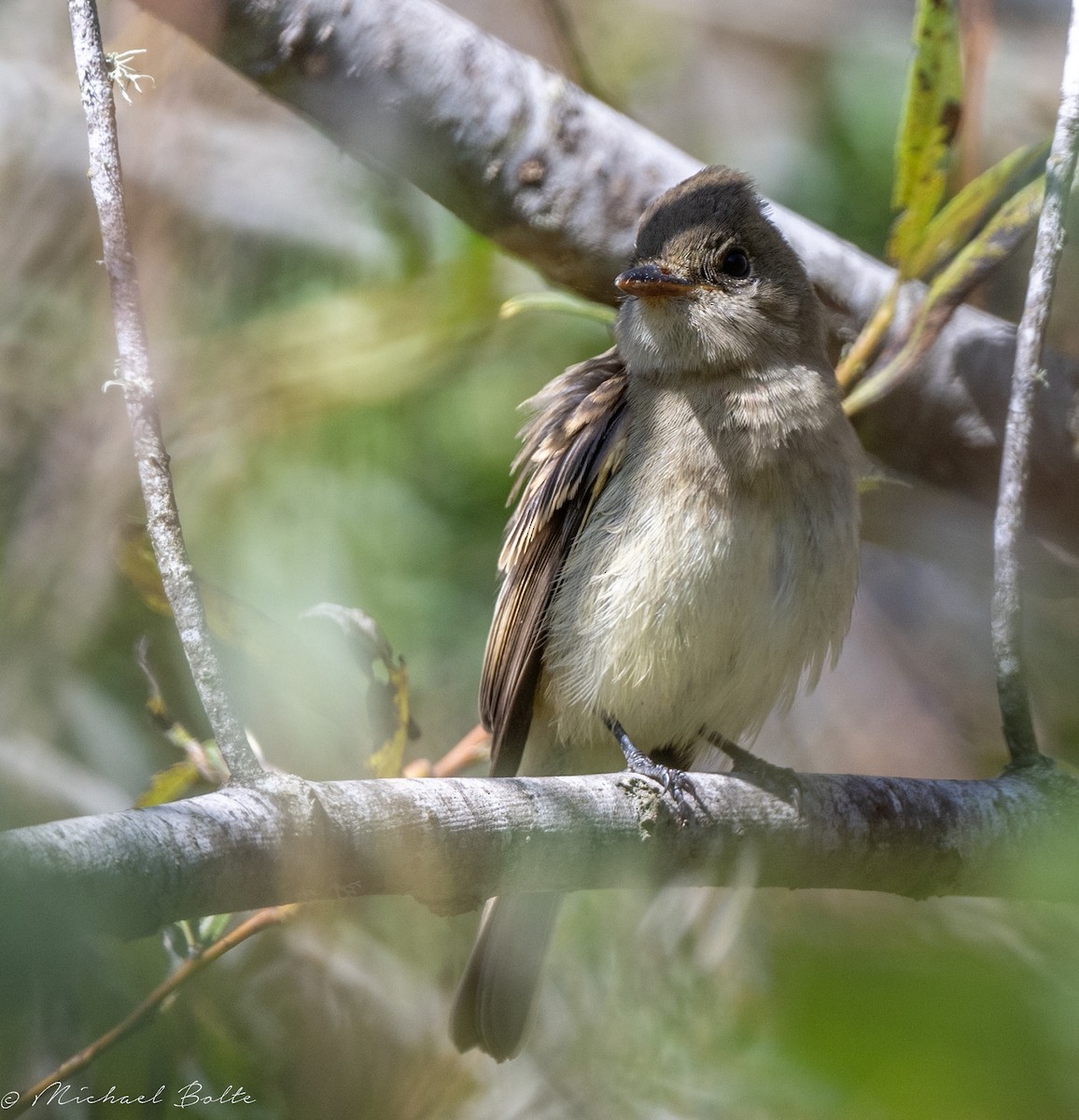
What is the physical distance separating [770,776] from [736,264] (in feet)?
4.82

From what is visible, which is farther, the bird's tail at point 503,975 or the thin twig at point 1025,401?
the bird's tail at point 503,975

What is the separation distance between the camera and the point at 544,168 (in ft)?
12.9

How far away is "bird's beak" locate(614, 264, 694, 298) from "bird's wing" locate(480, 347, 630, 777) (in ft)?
0.98

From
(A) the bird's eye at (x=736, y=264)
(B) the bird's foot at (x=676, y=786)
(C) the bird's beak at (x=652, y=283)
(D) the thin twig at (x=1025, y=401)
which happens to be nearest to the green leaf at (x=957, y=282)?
(D) the thin twig at (x=1025, y=401)

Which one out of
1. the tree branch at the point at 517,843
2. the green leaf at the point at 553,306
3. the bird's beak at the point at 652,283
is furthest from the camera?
the green leaf at the point at 553,306

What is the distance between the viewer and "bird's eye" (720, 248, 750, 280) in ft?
11.8

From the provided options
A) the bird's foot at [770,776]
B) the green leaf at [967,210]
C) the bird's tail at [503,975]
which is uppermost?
the green leaf at [967,210]

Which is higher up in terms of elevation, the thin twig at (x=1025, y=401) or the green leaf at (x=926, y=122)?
the green leaf at (x=926, y=122)

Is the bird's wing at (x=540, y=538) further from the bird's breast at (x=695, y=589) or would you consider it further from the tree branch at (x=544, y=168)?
the tree branch at (x=544, y=168)

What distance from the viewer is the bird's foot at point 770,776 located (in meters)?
2.89

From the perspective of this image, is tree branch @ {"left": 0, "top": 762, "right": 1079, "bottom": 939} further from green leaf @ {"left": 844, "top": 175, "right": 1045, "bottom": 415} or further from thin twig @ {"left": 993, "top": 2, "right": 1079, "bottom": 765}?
green leaf @ {"left": 844, "top": 175, "right": 1045, "bottom": 415}

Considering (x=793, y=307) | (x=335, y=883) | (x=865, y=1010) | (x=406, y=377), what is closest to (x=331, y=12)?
(x=406, y=377)

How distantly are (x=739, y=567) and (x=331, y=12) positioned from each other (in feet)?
6.42

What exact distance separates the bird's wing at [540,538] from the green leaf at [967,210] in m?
0.95
